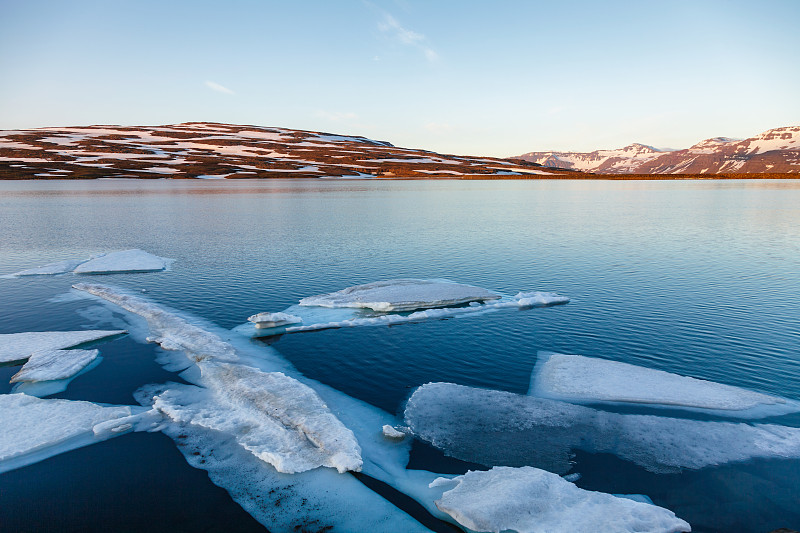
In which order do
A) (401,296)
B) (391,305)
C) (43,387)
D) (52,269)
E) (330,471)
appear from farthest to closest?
(52,269), (401,296), (391,305), (43,387), (330,471)

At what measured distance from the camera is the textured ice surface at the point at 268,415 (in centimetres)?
1072

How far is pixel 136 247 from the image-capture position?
38.0 metres

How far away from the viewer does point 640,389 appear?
13.6m

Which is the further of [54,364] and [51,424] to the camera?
[54,364]

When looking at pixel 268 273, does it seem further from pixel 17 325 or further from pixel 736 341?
pixel 736 341

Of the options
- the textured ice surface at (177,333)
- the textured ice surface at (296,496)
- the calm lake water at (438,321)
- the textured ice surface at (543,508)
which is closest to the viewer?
the textured ice surface at (543,508)

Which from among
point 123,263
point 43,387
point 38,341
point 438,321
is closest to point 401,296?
point 438,321

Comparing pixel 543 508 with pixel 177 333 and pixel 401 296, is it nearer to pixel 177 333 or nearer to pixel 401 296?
pixel 401 296

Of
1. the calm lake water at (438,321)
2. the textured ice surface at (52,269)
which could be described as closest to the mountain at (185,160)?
the calm lake water at (438,321)

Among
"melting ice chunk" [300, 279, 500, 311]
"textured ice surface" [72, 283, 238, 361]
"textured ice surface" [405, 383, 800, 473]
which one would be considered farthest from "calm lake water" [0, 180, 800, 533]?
"melting ice chunk" [300, 279, 500, 311]

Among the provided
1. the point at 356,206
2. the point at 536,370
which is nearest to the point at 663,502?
the point at 536,370

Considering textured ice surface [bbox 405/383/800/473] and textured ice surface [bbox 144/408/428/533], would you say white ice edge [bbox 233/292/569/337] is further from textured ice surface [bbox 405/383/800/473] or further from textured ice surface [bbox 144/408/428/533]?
textured ice surface [bbox 144/408/428/533]

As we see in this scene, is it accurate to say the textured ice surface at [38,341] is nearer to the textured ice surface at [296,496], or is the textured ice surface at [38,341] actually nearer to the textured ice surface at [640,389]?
the textured ice surface at [296,496]

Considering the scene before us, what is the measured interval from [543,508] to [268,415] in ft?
23.7
